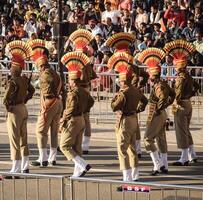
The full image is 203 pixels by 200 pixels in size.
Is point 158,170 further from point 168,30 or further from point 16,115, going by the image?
point 168,30

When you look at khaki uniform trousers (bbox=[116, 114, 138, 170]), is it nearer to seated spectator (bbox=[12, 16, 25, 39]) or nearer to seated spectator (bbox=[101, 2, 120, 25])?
seated spectator (bbox=[101, 2, 120, 25])

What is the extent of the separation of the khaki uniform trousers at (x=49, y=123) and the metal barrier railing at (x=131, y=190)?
4859 mm

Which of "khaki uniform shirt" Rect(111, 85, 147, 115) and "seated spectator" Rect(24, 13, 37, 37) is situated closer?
"khaki uniform shirt" Rect(111, 85, 147, 115)

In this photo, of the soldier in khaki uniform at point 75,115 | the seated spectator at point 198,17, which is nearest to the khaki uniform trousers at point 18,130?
the soldier in khaki uniform at point 75,115

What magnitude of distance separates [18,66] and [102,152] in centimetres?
291

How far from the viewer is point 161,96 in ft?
51.7

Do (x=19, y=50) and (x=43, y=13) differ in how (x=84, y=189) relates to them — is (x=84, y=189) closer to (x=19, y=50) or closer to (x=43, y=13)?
A: (x=19, y=50)

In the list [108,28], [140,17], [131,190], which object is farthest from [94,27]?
[131,190]

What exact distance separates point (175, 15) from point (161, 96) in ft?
34.0

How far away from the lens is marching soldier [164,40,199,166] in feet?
54.0

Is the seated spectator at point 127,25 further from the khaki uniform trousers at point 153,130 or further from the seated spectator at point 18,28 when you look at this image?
the khaki uniform trousers at point 153,130

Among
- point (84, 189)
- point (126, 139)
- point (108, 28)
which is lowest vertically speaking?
point (84, 189)

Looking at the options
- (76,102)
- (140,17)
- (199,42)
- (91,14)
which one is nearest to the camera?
(76,102)

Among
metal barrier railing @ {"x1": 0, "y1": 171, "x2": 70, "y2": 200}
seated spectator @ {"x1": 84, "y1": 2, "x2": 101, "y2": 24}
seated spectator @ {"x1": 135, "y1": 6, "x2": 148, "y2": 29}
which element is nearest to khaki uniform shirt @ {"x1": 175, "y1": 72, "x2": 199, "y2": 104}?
metal barrier railing @ {"x1": 0, "y1": 171, "x2": 70, "y2": 200}
